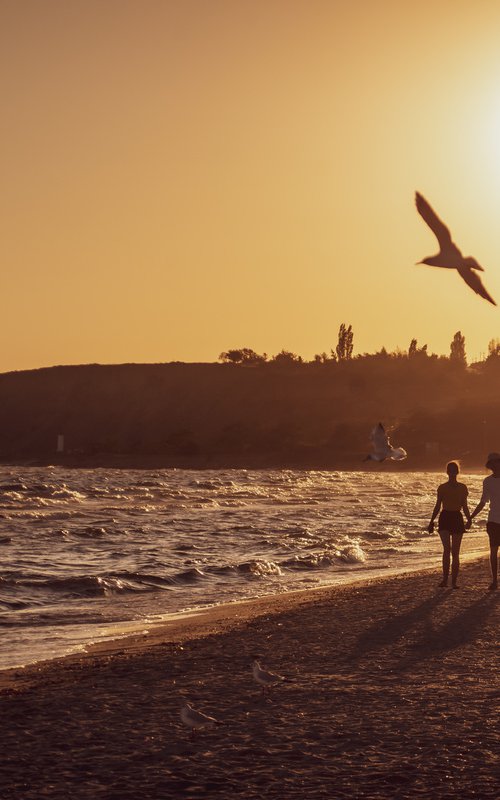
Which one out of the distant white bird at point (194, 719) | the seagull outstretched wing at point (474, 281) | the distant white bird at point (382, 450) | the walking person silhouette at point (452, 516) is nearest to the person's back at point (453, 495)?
the walking person silhouette at point (452, 516)

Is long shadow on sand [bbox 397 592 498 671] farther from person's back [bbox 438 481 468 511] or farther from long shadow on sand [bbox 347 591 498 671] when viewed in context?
person's back [bbox 438 481 468 511]

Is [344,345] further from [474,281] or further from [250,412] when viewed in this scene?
[474,281]

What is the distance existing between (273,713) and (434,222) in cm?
438

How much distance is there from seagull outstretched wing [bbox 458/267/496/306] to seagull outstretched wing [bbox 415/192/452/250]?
2.37 ft

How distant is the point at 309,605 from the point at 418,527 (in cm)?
1948

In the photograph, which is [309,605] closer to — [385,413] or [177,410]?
[385,413]

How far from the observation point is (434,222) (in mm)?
10852

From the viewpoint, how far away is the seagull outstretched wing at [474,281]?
30.8ft

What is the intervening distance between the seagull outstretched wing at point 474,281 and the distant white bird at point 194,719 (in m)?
3.90

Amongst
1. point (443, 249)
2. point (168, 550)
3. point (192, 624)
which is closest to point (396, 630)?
point (192, 624)

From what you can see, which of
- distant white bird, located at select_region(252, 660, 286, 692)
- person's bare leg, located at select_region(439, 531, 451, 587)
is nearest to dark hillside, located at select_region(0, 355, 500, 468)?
person's bare leg, located at select_region(439, 531, 451, 587)

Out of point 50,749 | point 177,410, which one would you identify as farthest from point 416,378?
point 50,749

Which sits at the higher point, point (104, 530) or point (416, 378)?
point (416, 378)

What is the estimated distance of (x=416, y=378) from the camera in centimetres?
12662
